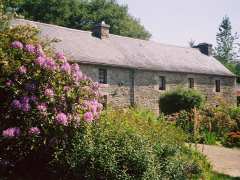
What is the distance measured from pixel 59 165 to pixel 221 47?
71335 mm

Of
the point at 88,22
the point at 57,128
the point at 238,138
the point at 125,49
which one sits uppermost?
the point at 88,22

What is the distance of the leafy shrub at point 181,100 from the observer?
21859 mm

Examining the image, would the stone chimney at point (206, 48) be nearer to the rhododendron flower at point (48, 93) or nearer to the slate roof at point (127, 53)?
the slate roof at point (127, 53)

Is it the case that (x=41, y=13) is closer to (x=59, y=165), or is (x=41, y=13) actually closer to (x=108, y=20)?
(x=108, y=20)

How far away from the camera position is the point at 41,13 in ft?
129

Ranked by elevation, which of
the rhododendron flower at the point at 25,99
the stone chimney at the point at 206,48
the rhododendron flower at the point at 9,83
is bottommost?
the rhododendron flower at the point at 25,99

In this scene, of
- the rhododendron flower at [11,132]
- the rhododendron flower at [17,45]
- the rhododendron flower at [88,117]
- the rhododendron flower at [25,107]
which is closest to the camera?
the rhododendron flower at [11,132]

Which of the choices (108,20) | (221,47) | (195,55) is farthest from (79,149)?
(221,47)

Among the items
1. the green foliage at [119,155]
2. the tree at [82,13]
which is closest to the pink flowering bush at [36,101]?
the green foliage at [119,155]

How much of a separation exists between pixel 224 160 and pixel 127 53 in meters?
17.2

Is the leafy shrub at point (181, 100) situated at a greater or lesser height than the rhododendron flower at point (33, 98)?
lesser

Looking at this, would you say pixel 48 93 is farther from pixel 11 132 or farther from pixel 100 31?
pixel 100 31

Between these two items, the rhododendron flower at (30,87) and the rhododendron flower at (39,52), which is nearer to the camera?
the rhododendron flower at (30,87)

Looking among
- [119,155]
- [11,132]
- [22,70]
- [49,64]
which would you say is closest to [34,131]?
[11,132]
